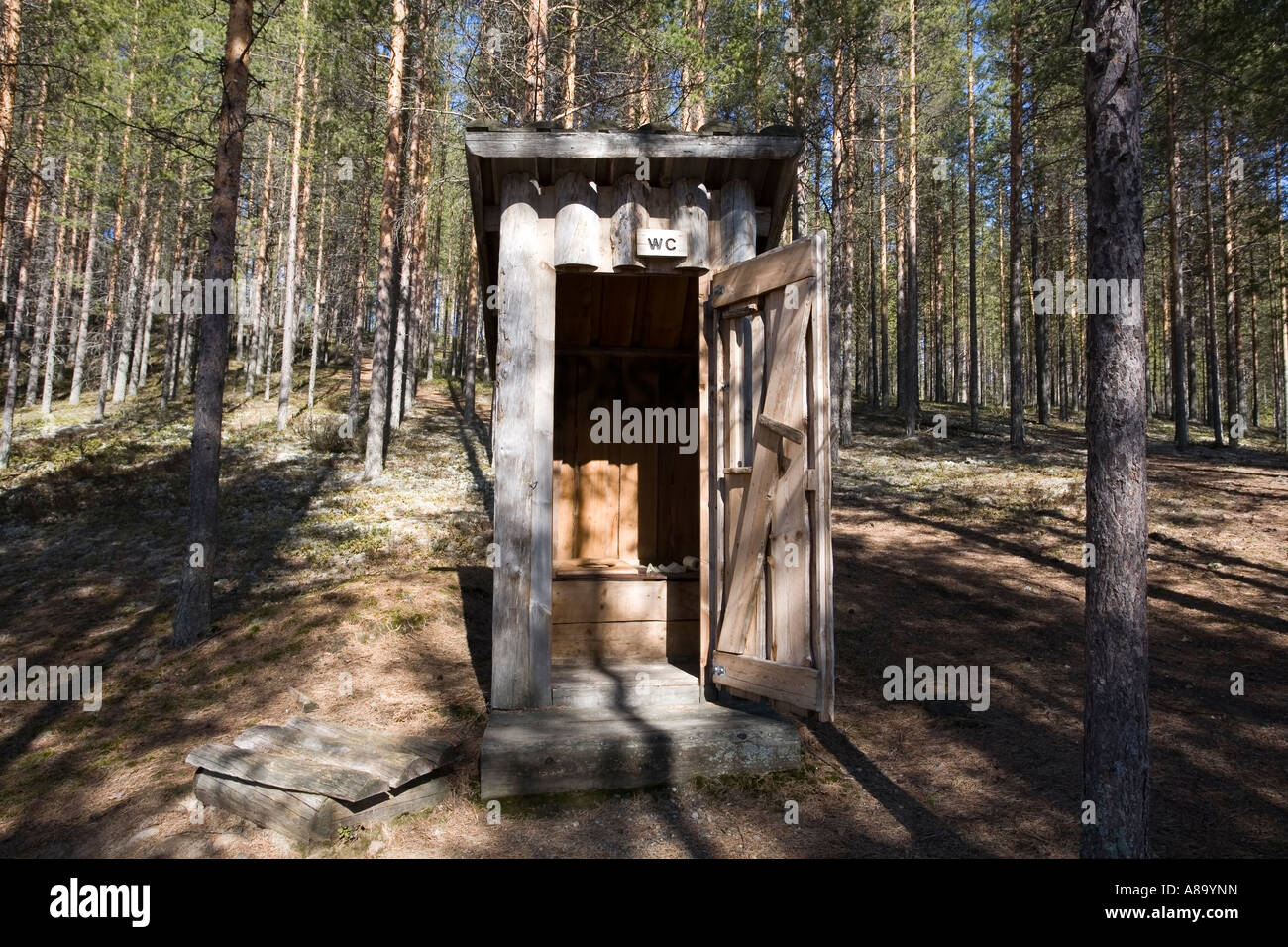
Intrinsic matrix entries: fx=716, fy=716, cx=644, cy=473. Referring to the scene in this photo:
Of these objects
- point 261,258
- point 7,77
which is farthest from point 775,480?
point 261,258

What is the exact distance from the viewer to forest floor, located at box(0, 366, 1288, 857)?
181 inches

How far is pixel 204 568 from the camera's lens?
8070 mm

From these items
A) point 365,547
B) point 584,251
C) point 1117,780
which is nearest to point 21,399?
point 365,547

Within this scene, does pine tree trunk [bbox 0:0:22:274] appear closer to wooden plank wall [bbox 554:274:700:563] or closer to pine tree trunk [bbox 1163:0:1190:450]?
wooden plank wall [bbox 554:274:700:563]

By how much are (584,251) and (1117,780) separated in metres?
4.76

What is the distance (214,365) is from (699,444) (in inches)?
232

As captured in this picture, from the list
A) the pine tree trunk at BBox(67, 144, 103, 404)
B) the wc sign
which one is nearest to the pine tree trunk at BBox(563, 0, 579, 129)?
the wc sign

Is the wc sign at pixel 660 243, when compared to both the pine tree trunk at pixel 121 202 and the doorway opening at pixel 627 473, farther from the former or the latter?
the pine tree trunk at pixel 121 202

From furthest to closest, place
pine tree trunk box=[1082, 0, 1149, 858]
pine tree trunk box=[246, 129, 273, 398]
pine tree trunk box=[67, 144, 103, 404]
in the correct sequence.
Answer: pine tree trunk box=[246, 129, 273, 398] < pine tree trunk box=[67, 144, 103, 404] < pine tree trunk box=[1082, 0, 1149, 858]

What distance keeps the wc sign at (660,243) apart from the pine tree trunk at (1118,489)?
9.20ft

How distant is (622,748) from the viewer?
5.03 metres

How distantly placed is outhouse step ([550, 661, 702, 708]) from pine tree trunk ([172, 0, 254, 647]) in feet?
14.5

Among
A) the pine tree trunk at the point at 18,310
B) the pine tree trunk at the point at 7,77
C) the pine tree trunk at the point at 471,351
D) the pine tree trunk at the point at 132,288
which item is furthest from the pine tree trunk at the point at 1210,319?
the pine tree trunk at the point at 132,288
